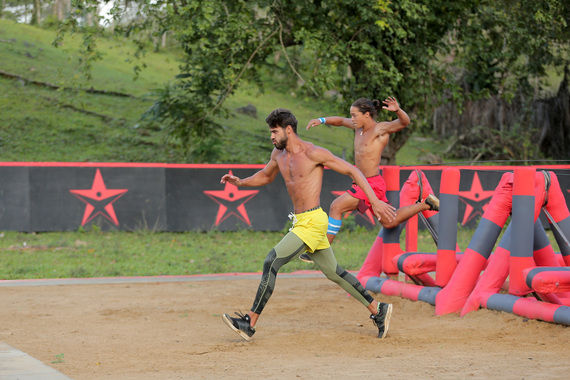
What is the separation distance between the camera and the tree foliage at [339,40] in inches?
602

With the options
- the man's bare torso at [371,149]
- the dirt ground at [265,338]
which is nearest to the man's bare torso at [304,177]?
the dirt ground at [265,338]

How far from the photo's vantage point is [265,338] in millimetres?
6449

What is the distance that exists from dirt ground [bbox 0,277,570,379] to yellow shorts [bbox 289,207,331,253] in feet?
2.89

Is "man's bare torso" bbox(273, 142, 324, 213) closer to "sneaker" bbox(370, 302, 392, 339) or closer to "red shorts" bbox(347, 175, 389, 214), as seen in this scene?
"sneaker" bbox(370, 302, 392, 339)

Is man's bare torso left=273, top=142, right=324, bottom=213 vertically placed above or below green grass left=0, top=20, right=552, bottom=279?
above

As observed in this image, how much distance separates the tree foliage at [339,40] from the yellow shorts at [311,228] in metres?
8.84

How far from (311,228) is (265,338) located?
43.8 inches

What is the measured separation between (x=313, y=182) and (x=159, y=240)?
829 centimetres

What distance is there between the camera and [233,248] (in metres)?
13.4

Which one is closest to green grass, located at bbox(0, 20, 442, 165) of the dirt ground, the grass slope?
the grass slope

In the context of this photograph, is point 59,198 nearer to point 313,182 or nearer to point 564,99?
point 313,182

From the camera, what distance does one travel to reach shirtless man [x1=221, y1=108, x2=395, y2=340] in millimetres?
6309

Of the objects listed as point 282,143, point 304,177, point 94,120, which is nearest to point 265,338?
point 304,177

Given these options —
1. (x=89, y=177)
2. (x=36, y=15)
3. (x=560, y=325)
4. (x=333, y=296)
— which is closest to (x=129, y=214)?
(x=89, y=177)
